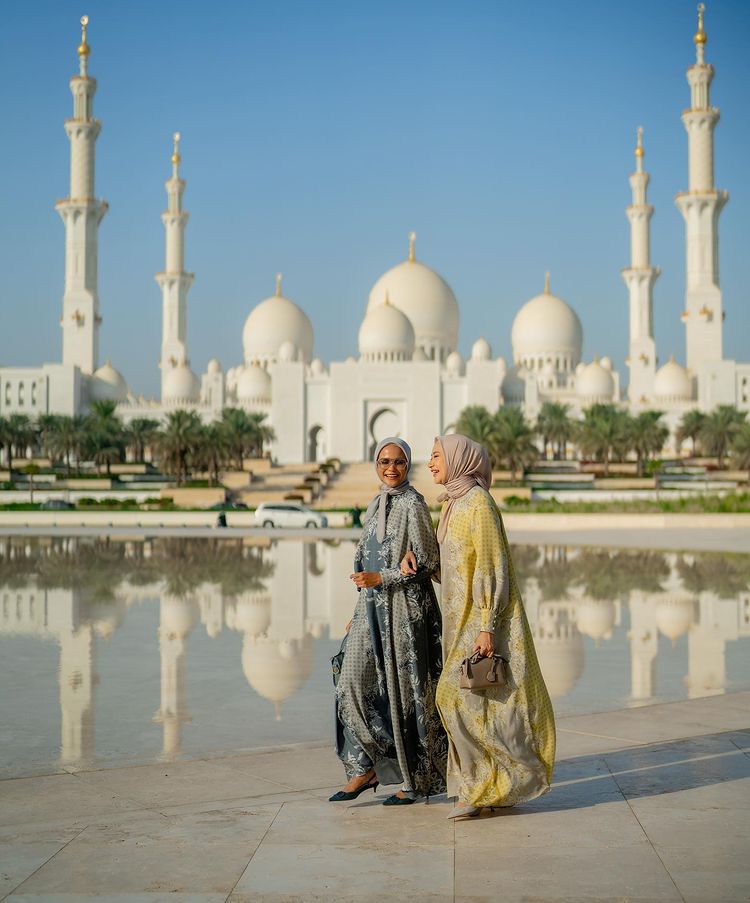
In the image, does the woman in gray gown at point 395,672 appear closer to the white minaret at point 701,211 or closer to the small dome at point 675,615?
the small dome at point 675,615

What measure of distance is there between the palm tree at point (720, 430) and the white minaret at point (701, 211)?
1153 centimetres

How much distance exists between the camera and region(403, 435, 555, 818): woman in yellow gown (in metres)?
4.15

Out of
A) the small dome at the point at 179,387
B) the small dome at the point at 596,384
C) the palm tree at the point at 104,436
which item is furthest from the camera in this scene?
the small dome at the point at 179,387

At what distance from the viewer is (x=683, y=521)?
24.3 metres

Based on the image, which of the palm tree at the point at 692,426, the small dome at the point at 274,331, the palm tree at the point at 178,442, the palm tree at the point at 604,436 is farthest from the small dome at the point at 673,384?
the palm tree at the point at 178,442

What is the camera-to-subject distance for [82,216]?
53.1 meters

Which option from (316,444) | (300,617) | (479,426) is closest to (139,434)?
(316,444)

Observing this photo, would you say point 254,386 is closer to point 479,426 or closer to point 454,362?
point 454,362

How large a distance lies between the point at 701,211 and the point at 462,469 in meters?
51.6

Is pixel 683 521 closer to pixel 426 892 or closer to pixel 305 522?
pixel 305 522

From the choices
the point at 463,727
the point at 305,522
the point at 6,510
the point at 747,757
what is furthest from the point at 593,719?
the point at 6,510

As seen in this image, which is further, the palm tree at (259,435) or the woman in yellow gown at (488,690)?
the palm tree at (259,435)

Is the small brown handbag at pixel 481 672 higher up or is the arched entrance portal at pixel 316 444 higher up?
the arched entrance portal at pixel 316 444

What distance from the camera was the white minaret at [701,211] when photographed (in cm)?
5206
